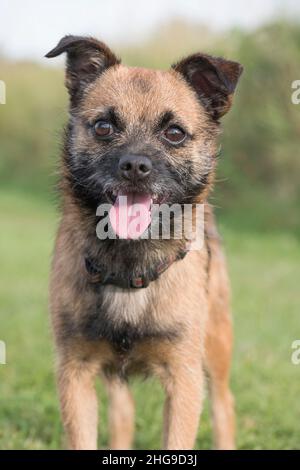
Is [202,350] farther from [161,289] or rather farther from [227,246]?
[227,246]

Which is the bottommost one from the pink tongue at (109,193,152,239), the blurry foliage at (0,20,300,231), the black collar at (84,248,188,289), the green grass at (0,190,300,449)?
the green grass at (0,190,300,449)

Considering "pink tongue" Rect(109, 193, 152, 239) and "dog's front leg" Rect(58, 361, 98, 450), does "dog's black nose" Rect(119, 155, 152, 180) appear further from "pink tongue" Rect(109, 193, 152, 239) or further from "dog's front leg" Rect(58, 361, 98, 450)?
"dog's front leg" Rect(58, 361, 98, 450)

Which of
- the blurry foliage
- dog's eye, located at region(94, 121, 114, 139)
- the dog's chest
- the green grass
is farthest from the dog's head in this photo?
the blurry foliage

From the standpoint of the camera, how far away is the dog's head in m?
3.51

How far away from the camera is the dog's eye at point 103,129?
11.9 ft

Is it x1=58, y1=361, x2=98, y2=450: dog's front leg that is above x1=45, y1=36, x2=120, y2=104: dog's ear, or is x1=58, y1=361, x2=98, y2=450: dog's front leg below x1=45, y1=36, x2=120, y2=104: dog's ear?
below

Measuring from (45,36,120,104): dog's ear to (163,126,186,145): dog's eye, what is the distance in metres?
0.59

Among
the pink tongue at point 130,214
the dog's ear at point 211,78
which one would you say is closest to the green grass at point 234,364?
the pink tongue at point 130,214

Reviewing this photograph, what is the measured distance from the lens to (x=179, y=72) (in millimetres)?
3988

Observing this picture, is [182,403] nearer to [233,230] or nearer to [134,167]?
[134,167]

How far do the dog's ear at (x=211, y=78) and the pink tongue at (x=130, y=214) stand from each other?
2.48 ft

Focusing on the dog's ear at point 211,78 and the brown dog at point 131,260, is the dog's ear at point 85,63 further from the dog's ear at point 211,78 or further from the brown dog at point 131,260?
the dog's ear at point 211,78

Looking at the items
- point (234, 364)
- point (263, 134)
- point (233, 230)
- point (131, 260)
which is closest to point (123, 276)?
point (131, 260)
